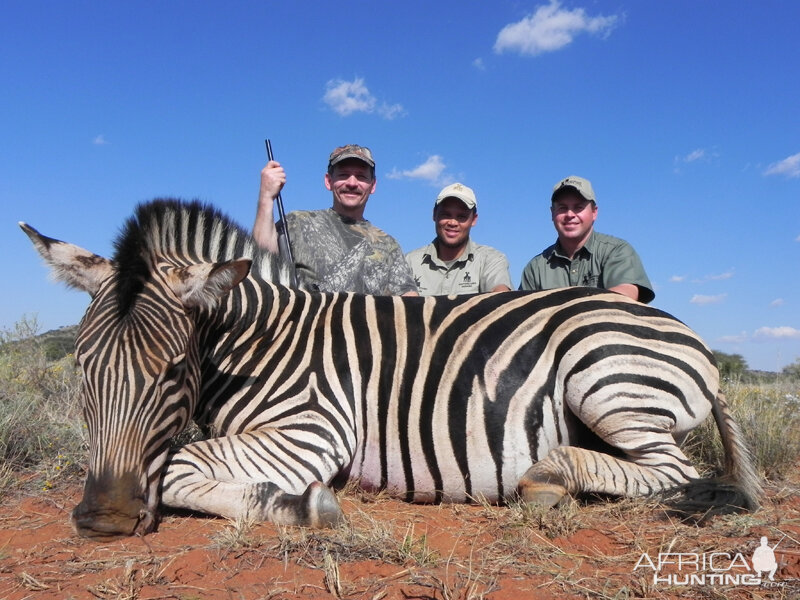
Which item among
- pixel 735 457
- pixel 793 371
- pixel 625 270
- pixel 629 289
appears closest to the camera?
pixel 735 457

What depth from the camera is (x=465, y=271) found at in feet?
21.9

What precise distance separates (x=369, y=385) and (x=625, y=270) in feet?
10.9

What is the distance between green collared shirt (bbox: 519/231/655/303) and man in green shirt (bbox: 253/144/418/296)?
1.48m

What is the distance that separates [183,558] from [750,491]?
2.96 m

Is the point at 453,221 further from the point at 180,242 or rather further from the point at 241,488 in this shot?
Answer: the point at 241,488

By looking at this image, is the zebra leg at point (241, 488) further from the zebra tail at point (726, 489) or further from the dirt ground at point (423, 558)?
the zebra tail at point (726, 489)

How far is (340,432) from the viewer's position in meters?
3.35

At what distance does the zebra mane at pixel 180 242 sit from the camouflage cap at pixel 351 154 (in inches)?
86.6

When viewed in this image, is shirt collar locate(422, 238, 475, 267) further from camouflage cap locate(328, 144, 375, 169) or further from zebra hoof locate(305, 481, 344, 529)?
zebra hoof locate(305, 481, 344, 529)

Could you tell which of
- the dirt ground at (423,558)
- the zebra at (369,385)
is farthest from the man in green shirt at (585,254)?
the dirt ground at (423,558)

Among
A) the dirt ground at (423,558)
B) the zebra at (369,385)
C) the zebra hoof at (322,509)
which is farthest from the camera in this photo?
the zebra at (369,385)

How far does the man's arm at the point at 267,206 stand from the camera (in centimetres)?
534

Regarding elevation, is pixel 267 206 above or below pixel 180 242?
above

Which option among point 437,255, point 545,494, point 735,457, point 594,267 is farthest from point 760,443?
point 437,255
